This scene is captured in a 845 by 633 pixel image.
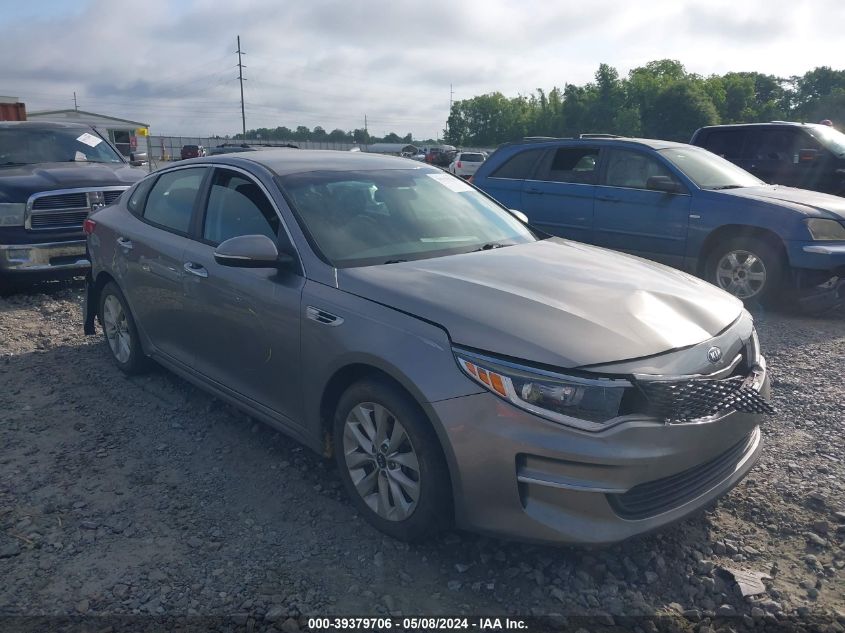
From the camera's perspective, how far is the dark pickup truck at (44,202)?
25.0 ft

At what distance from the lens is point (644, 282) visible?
3.48m

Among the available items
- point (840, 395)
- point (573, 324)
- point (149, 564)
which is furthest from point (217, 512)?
point (840, 395)

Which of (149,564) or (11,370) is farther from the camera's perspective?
(11,370)

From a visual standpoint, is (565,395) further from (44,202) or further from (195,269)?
(44,202)

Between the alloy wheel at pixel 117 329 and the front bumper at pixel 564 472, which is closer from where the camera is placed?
the front bumper at pixel 564 472

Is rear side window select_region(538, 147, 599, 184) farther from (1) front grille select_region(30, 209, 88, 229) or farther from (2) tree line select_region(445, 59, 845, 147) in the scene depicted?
(2) tree line select_region(445, 59, 845, 147)

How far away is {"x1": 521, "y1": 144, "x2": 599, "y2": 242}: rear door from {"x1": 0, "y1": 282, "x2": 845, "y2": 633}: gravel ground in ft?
13.3

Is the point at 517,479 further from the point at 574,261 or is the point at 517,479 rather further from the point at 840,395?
the point at 840,395

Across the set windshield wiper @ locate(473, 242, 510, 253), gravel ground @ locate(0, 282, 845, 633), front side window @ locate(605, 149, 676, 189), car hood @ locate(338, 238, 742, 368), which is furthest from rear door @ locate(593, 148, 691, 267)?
windshield wiper @ locate(473, 242, 510, 253)

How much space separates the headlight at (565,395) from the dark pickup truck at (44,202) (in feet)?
21.9

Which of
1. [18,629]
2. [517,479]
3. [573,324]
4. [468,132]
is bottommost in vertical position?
[18,629]

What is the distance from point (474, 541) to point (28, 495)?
2300 millimetres

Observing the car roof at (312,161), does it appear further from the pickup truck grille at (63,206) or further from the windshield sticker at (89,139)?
the windshield sticker at (89,139)

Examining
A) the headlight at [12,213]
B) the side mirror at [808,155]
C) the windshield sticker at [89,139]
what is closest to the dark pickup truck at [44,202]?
the headlight at [12,213]
